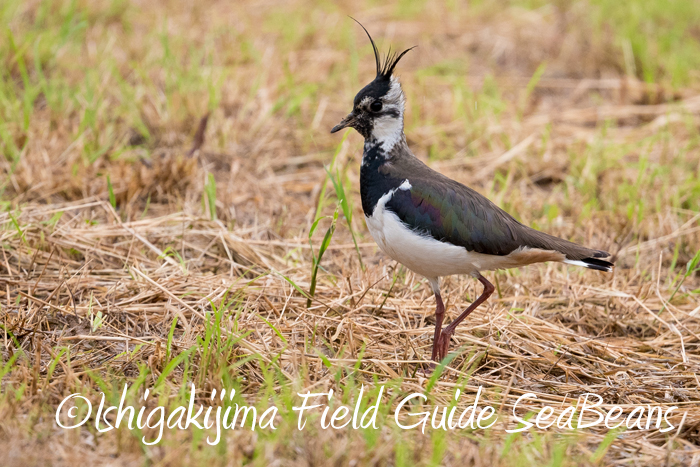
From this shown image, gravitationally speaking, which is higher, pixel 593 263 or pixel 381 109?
pixel 381 109

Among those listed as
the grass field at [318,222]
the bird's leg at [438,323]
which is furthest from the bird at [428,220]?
the grass field at [318,222]

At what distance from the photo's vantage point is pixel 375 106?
13.0 ft

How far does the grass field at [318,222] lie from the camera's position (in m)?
3.07

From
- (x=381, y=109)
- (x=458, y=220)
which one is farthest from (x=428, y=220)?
(x=381, y=109)

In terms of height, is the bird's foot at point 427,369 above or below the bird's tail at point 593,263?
below

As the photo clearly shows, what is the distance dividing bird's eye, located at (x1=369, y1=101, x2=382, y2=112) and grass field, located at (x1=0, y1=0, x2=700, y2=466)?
0.41 metres

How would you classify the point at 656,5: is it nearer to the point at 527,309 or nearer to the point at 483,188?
the point at 483,188

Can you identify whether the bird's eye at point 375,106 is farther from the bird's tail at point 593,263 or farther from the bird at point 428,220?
the bird's tail at point 593,263

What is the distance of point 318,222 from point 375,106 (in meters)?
1.28

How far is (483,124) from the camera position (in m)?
6.49

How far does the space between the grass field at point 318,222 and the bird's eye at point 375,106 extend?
1.34ft

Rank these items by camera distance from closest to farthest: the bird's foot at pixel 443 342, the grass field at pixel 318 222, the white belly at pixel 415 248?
1. the grass field at pixel 318 222
2. the white belly at pixel 415 248
3. the bird's foot at pixel 443 342

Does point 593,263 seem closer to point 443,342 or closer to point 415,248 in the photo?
point 443,342

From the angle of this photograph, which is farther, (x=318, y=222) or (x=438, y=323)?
Answer: (x=318, y=222)
